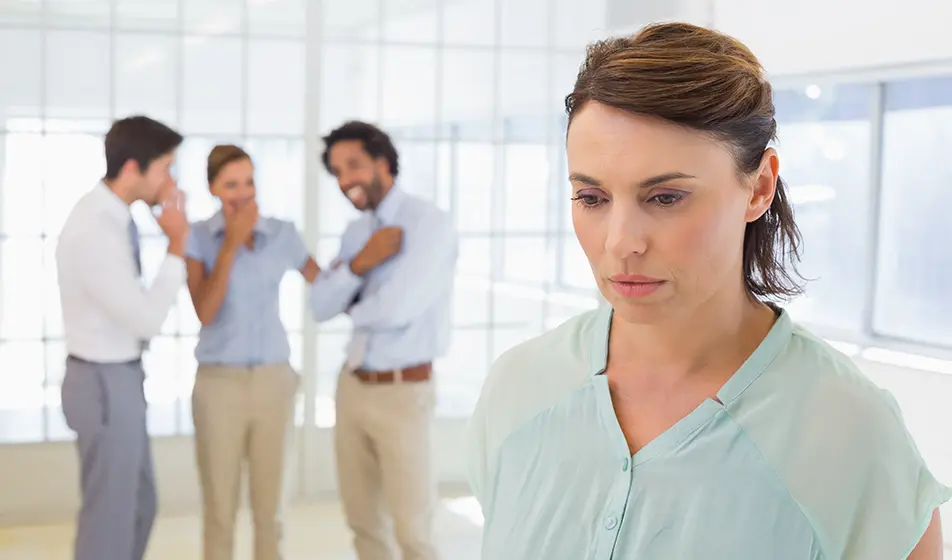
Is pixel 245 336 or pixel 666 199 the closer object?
pixel 666 199

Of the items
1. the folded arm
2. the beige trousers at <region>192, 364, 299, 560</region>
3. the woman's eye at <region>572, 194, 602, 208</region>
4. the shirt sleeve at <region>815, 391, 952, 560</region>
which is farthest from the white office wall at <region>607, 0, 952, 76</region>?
the shirt sleeve at <region>815, 391, 952, 560</region>

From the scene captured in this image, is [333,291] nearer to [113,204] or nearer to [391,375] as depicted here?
[391,375]

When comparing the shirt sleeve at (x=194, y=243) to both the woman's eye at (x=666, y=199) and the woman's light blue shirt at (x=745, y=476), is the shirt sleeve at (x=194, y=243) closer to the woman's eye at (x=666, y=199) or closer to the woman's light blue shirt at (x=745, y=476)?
the woman's light blue shirt at (x=745, y=476)

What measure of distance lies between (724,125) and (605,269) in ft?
0.63

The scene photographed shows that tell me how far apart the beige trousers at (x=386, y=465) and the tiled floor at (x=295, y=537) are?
0.07 metres

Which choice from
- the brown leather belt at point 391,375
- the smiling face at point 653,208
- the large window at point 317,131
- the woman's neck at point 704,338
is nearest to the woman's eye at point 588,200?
the smiling face at point 653,208

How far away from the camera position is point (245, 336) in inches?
132

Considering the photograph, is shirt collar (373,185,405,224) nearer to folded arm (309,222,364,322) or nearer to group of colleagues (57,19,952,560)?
folded arm (309,222,364,322)

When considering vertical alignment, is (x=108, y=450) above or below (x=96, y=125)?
below

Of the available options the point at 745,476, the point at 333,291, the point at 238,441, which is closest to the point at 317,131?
the point at 333,291

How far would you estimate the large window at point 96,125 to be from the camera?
3174 mm

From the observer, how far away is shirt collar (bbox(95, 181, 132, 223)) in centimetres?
314


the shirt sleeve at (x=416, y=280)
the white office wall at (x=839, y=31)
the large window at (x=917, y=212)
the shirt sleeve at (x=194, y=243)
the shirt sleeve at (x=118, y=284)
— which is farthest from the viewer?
the large window at (x=917, y=212)

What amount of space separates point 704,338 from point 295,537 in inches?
102
